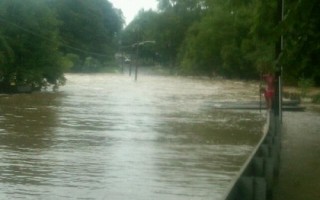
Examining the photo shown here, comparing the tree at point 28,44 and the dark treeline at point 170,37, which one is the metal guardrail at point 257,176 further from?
the tree at point 28,44

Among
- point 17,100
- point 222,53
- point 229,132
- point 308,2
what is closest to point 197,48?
point 222,53

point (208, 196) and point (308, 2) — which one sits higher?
point (308, 2)

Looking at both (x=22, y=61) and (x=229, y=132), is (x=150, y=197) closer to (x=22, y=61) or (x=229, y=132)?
(x=229, y=132)

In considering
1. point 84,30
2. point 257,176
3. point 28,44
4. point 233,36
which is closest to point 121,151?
point 257,176

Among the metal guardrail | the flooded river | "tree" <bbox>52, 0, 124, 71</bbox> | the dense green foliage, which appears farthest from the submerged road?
"tree" <bbox>52, 0, 124, 71</bbox>

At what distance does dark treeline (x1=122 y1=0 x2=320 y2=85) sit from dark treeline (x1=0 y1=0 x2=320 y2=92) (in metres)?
0.01

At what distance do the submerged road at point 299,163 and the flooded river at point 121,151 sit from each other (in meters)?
0.96

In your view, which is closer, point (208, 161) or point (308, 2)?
point (308, 2)

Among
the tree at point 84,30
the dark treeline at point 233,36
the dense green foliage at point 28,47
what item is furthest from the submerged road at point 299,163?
the tree at point 84,30

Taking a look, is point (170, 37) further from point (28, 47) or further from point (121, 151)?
point (121, 151)

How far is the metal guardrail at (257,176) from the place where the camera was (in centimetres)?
878

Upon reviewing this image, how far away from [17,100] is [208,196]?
2996 centimetres

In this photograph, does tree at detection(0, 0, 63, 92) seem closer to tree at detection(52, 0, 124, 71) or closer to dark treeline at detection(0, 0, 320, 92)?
dark treeline at detection(0, 0, 320, 92)

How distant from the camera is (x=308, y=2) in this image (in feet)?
28.6
